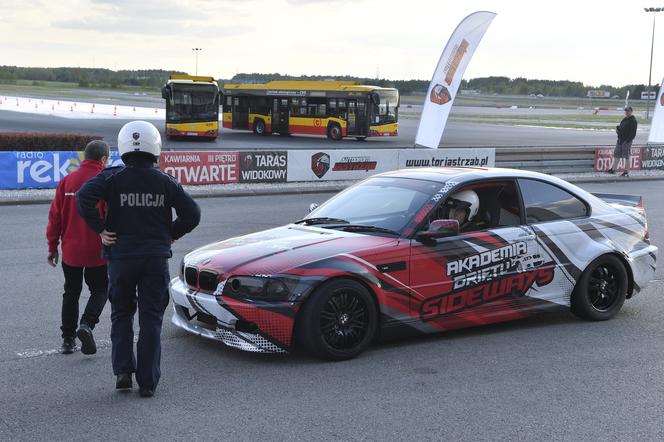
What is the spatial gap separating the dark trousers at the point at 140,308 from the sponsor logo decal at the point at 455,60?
60.6ft

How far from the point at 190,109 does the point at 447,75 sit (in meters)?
18.8

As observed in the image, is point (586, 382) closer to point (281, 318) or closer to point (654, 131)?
point (281, 318)

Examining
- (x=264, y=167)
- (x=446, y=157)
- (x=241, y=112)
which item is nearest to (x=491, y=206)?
(x=264, y=167)

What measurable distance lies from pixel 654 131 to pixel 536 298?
24888 millimetres

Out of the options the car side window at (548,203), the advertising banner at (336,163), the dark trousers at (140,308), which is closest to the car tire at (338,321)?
A: the dark trousers at (140,308)

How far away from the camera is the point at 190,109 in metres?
39.0

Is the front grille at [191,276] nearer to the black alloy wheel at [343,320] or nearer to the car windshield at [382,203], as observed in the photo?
the black alloy wheel at [343,320]

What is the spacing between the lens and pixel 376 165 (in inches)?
889

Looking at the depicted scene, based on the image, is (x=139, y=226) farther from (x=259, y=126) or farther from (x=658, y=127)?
(x=259, y=126)

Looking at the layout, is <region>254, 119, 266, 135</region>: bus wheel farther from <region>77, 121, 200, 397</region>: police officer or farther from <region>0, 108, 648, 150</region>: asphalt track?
<region>77, 121, 200, 397</region>: police officer

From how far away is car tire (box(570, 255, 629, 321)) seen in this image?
24.7 feet

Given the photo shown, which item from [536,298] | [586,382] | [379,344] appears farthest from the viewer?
[536,298]

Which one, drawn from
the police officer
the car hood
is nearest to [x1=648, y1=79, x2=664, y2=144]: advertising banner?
the car hood

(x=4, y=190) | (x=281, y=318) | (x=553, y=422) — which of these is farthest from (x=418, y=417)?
(x=4, y=190)
